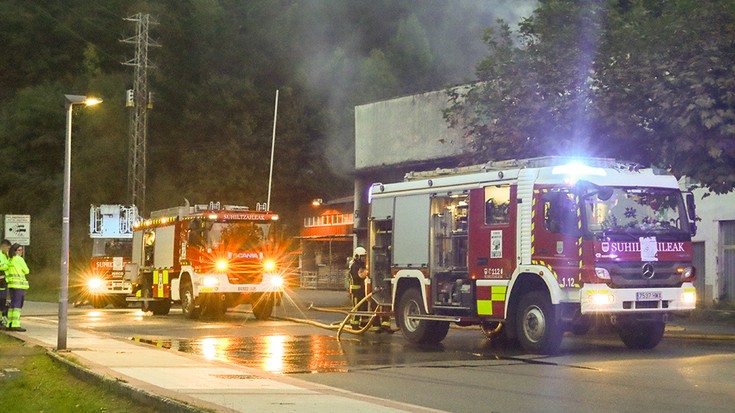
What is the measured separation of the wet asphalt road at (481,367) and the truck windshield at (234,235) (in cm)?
377

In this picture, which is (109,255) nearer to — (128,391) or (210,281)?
(210,281)

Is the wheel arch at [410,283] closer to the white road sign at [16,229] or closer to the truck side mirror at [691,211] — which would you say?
the truck side mirror at [691,211]

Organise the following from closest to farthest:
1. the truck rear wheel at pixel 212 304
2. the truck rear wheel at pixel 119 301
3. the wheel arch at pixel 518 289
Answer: the wheel arch at pixel 518 289 < the truck rear wheel at pixel 212 304 < the truck rear wheel at pixel 119 301

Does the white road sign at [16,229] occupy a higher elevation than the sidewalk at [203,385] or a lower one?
higher

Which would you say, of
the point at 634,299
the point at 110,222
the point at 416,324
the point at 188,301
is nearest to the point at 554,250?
the point at 634,299

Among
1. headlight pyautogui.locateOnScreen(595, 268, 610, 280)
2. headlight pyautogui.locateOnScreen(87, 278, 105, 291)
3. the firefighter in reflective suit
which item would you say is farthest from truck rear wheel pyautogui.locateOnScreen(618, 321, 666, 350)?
→ headlight pyautogui.locateOnScreen(87, 278, 105, 291)

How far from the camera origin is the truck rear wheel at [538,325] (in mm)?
17141

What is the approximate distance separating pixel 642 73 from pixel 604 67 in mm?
1897

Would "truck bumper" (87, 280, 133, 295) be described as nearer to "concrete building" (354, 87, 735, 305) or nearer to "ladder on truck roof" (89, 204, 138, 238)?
"ladder on truck roof" (89, 204, 138, 238)

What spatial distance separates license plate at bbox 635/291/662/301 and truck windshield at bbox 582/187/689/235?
0.94 m

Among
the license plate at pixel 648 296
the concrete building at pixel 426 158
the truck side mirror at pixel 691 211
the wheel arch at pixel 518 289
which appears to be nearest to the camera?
→ the license plate at pixel 648 296

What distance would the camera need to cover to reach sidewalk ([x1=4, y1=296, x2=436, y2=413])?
10594 mm

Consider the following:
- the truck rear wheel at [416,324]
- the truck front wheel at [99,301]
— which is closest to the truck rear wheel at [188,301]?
the truck front wheel at [99,301]

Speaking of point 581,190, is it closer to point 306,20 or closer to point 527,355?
point 527,355
